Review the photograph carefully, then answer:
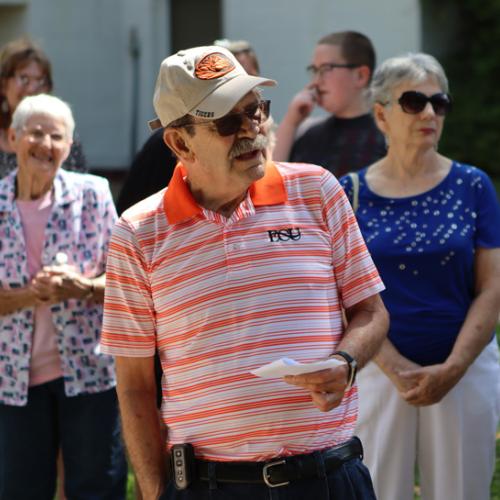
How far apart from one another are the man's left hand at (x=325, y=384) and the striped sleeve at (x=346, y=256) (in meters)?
0.31

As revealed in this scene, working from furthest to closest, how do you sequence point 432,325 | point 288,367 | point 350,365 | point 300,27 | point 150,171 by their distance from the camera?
point 300,27
point 150,171
point 432,325
point 350,365
point 288,367

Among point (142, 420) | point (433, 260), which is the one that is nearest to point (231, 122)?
point (142, 420)

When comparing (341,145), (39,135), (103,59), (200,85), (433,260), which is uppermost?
(200,85)

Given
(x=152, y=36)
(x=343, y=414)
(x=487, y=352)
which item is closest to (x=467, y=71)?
(x=152, y=36)

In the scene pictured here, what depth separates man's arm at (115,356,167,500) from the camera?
3174 mm

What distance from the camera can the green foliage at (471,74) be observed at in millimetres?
14266

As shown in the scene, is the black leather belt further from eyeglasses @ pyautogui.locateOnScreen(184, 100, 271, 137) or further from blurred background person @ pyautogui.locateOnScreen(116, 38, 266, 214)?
blurred background person @ pyautogui.locateOnScreen(116, 38, 266, 214)

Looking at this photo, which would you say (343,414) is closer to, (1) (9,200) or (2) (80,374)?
(2) (80,374)

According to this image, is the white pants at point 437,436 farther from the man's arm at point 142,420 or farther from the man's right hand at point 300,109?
the man's right hand at point 300,109

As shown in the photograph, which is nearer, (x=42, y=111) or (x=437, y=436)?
(x=437, y=436)

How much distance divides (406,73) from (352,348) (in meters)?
1.69

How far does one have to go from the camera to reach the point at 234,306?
9.80 feet

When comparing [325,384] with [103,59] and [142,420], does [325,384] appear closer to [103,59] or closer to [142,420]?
[142,420]

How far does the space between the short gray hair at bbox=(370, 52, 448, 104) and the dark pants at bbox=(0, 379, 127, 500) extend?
1.69 metres
